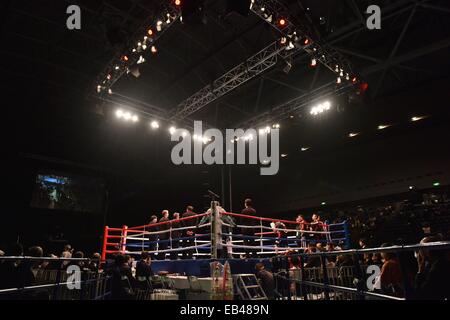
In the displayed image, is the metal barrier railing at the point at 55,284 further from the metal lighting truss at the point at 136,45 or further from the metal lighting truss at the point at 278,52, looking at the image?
the metal lighting truss at the point at 278,52

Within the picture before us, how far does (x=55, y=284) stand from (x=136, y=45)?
708cm

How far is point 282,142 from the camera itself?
1549 cm

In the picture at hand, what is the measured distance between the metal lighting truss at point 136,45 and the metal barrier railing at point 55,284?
19.0ft

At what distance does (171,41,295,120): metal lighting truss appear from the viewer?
9.59 meters

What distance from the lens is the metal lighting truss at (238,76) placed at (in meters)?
9.59

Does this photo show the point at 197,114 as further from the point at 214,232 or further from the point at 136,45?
the point at 214,232

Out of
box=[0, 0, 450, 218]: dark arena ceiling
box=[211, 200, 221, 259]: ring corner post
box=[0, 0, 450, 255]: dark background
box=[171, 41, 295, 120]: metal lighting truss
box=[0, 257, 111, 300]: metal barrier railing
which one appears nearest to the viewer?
box=[0, 257, 111, 300]: metal barrier railing

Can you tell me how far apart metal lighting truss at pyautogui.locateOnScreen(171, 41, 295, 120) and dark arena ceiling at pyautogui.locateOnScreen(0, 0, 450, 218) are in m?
0.35

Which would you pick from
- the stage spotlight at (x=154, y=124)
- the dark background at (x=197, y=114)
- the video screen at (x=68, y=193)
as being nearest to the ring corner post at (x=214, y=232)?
the dark background at (x=197, y=114)

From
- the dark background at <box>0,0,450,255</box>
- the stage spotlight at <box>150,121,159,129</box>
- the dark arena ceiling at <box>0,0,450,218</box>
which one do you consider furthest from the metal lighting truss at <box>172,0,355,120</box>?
the stage spotlight at <box>150,121,159,129</box>

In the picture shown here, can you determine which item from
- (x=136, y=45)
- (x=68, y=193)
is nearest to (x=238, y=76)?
(x=136, y=45)

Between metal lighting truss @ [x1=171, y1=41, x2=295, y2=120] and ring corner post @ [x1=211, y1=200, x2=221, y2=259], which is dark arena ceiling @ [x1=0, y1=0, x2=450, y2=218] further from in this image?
ring corner post @ [x1=211, y1=200, x2=221, y2=259]
